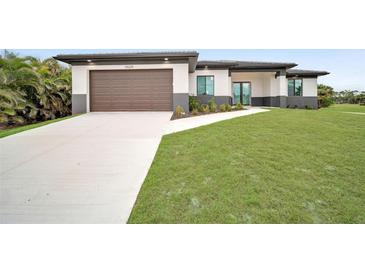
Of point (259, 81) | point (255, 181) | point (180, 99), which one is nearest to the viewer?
point (255, 181)

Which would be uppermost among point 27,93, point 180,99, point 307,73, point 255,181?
point 307,73

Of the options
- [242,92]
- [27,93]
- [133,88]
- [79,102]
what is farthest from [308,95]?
[27,93]

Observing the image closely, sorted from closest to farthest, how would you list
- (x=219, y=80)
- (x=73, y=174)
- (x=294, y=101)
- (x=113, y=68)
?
(x=73, y=174) → (x=113, y=68) → (x=219, y=80) → (x=294, y=101)

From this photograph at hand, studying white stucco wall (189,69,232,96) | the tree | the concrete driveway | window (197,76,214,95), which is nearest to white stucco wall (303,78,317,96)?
white stucco wall (189,69,232,96)

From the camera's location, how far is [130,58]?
15336 mm

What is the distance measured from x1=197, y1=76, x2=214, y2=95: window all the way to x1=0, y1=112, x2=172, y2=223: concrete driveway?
1080cm

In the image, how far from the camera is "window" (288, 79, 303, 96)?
23.0 metres

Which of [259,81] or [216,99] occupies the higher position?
[259,81]

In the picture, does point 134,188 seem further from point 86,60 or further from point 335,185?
point 86,60

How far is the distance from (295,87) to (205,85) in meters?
9.32

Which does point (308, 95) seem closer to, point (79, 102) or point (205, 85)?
point (205, 85)

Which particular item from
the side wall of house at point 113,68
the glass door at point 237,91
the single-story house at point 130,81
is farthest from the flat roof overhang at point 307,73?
the side wall of house at point 113,68

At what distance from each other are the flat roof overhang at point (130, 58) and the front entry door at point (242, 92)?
27.8 feet
